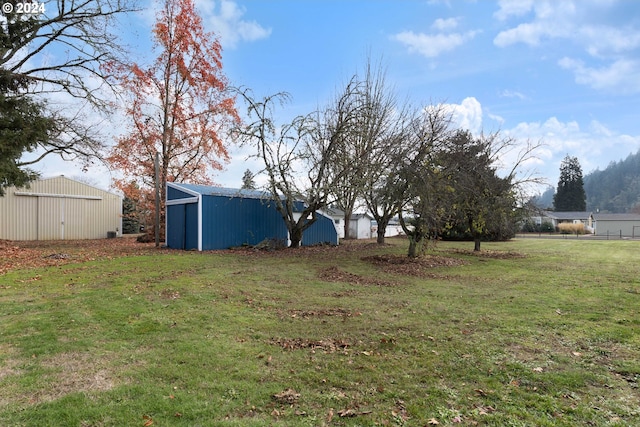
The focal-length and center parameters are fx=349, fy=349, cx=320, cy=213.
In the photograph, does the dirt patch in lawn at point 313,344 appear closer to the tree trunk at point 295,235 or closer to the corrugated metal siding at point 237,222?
the corrugated metal siding at point 237,222

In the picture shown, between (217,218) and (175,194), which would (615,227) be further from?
(175,194)

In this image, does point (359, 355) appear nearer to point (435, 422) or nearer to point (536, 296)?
point (435, 422)

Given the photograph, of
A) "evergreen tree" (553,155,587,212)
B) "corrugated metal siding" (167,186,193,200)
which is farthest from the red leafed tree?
"evergreen tree" (553,155,587,212)

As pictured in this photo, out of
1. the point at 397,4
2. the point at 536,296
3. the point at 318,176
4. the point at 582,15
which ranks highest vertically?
the point at 397,4

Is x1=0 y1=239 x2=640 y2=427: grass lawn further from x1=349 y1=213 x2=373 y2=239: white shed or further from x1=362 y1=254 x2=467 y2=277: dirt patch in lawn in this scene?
x1=349 y1=213 x2=373 y2=239: white shed

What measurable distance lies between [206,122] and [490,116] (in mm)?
16164

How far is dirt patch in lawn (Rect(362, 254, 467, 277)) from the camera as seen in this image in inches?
422

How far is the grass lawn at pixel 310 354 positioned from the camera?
2.84m

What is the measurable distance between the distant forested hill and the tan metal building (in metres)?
92.9

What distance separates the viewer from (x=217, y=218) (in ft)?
51.4

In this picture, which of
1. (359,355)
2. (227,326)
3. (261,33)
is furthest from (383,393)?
(261,33)

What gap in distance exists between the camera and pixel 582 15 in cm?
940

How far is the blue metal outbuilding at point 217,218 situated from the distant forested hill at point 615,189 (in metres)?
87.6


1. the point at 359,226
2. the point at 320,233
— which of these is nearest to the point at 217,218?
the point at 320,233
